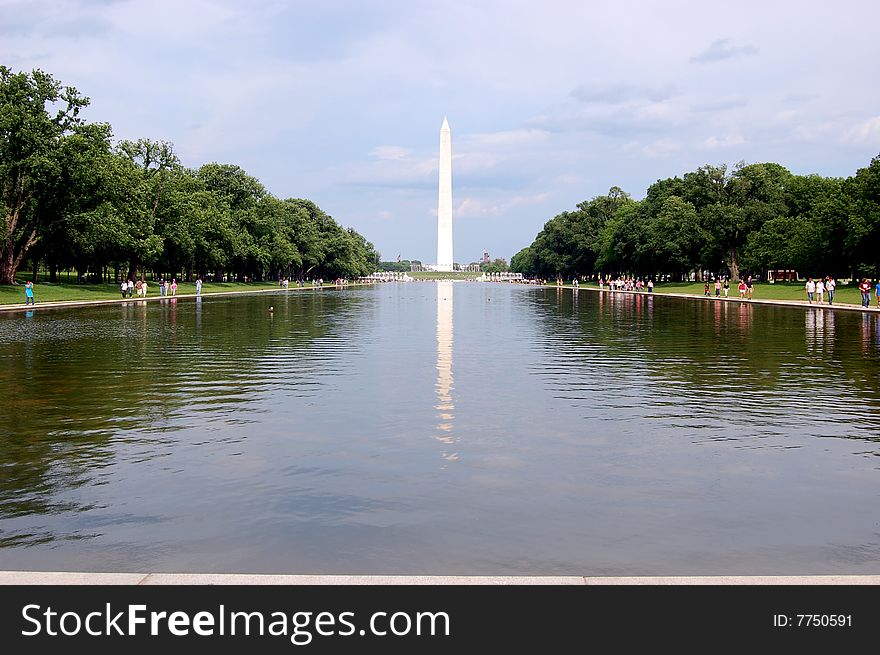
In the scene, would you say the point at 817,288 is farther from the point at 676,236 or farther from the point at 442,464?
the point at 442,464

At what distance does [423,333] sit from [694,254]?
88987 mm

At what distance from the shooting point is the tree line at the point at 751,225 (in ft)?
266

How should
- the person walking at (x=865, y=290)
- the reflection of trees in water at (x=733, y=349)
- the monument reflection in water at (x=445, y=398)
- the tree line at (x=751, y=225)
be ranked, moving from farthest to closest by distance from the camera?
the tree line at (x=751, y=225) → the person walking at (x=865, y=290) → the reflection of trees in water at (x=733, y=349) → the monument reflection in water at (x=445, y=398)

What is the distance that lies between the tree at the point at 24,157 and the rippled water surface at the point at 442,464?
2016 inches

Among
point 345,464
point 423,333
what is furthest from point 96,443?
point 423,333

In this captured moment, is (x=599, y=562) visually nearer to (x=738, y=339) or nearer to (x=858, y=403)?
(x=858, y=403)

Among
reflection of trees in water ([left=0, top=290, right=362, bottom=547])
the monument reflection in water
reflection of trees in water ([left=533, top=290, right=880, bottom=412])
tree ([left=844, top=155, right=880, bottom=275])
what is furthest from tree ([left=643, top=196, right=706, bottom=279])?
the monument reflection in water

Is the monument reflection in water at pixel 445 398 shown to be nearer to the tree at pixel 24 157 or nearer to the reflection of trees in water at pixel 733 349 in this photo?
the reflection of trees in water at pixel 733 349

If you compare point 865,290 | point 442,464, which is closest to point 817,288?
point 865,290

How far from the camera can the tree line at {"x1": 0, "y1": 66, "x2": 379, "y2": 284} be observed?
69.8 metres

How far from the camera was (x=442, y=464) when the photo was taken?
36.7 ft

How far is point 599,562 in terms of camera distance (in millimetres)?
7367

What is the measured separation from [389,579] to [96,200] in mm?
77656

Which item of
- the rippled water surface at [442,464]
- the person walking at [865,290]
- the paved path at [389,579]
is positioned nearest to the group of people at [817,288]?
the person walking at [865,290]
